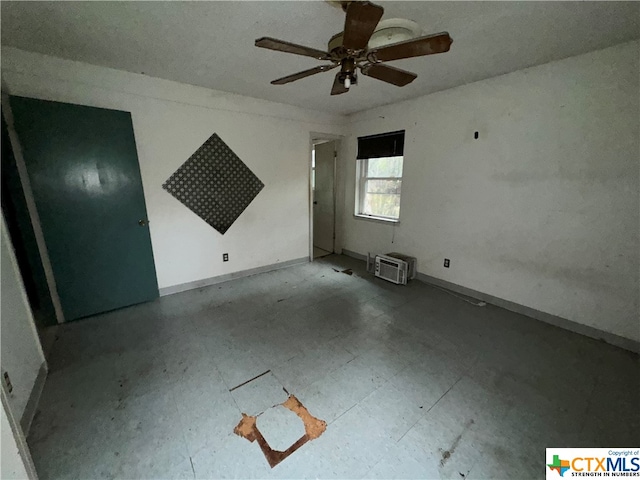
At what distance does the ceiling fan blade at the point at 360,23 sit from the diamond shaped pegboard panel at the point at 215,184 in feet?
7.35

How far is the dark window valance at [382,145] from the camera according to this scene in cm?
351

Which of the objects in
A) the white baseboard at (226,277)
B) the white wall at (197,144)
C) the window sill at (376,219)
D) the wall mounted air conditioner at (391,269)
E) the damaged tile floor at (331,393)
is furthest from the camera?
the window sill at (376,219)

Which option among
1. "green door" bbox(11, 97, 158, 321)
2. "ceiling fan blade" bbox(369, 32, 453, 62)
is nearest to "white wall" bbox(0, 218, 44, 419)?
"green door" bbox(11, 97, 158, 321)

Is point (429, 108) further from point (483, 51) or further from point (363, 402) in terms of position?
point (363, 402)

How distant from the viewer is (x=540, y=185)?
94.3 inches

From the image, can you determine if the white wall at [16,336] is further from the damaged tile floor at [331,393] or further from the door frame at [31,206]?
the door frame at [31,206]

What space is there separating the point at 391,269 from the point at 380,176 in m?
1.46

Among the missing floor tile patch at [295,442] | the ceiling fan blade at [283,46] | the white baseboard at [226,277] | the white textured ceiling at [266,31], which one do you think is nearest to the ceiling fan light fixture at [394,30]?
the white textured ceiling at [266,31]

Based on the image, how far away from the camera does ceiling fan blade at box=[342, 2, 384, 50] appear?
106 centimetres

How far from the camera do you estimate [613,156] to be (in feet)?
6.63

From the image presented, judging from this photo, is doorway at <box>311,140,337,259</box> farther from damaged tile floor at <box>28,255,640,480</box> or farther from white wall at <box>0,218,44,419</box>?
white wall at <box>0,218,44,419</box>

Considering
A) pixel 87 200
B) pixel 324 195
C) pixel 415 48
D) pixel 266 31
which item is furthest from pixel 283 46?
pixel 324 195

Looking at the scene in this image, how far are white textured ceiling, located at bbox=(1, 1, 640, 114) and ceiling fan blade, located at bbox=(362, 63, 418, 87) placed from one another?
0.91 feet

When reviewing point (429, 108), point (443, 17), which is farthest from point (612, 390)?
point (429, 108)
